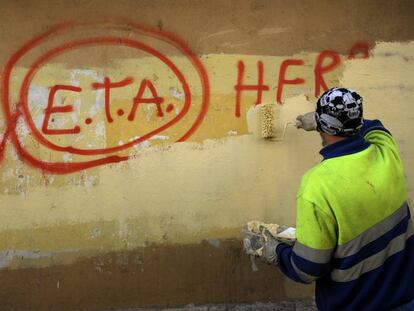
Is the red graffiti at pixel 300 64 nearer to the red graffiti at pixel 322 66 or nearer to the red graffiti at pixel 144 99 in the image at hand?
the red graffiti at pixel 322 66

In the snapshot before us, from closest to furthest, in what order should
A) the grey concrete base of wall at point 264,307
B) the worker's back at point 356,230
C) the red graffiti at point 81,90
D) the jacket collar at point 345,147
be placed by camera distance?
the worker's back at point 356,230, the jacket collar at point 345,147, the red graffiti at point 81,90, the grey concrete base of wall at point 264,307

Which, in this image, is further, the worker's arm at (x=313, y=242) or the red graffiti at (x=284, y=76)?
the red graffiti at (x=284, y=76)

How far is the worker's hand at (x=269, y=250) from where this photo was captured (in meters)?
2.67

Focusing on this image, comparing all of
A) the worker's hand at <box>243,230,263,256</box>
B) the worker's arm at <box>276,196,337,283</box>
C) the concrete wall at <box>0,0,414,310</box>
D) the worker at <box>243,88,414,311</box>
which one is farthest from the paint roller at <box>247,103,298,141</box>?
the worker's arm at <box>276,196,337,283</box>

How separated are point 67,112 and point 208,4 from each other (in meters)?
1.30

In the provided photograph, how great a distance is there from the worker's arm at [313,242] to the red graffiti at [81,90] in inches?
69.9

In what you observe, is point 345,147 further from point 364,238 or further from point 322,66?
point 322,66

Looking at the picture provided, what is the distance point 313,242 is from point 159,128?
1.92m

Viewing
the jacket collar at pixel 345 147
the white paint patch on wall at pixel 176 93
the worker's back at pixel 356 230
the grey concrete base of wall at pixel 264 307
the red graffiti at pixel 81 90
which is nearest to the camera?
the worker's back at pixel 356 230

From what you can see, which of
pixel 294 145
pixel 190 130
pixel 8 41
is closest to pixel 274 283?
pixel 294 145

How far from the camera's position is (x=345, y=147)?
95.0 inches

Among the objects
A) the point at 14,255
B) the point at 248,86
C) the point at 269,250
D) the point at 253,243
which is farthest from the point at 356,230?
the point at 14,255

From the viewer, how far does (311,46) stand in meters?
4.01

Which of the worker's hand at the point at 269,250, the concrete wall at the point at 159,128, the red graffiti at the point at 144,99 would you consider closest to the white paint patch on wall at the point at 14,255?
the concrete wall at the point at 159,128
